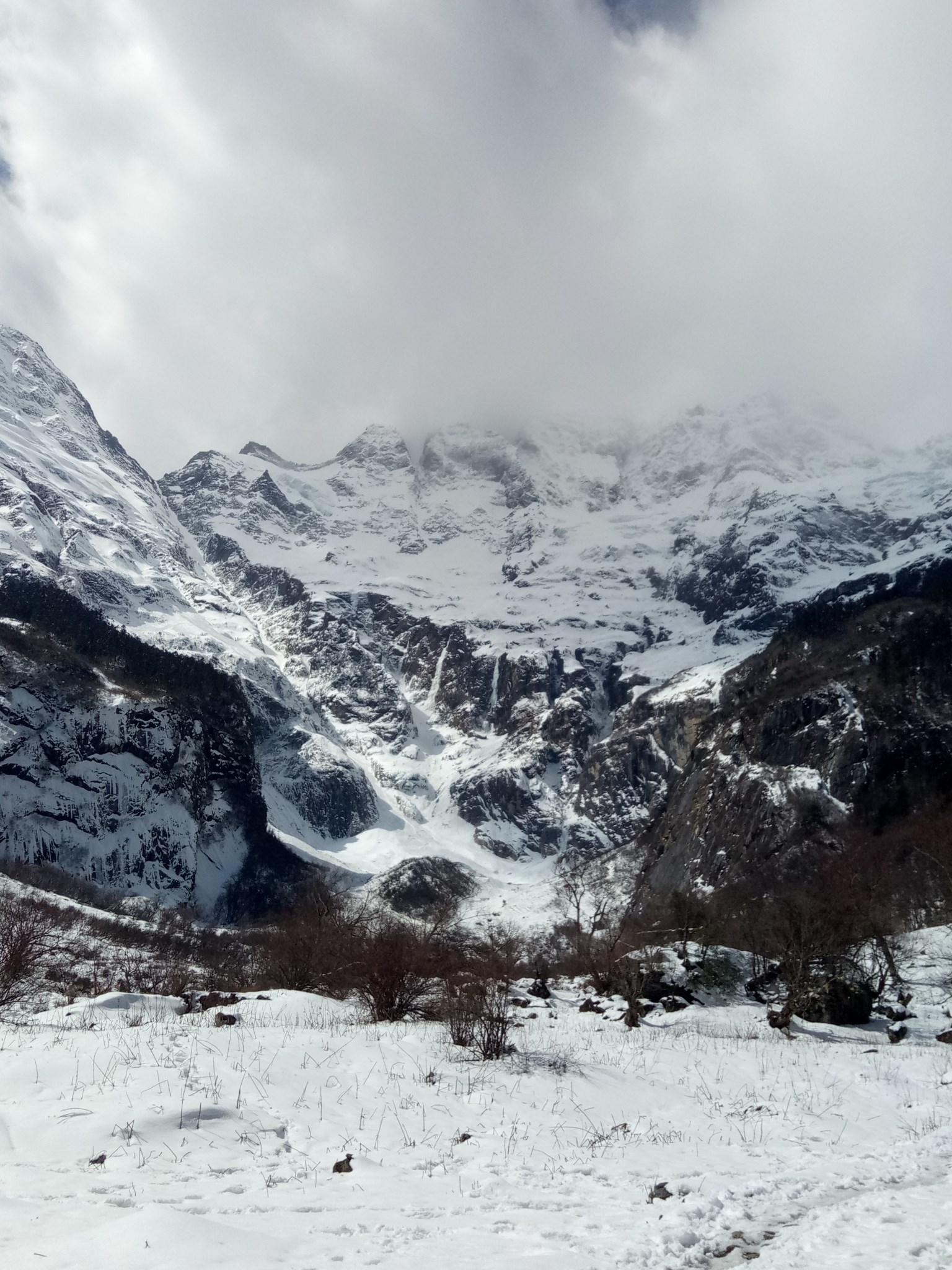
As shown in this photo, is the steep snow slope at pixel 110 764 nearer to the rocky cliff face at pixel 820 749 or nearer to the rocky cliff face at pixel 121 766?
the rocky cliff face at pixel 121 766

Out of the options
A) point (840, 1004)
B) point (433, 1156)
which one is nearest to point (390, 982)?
point (433, 1156)

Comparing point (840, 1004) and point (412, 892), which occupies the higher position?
point (412, 892)

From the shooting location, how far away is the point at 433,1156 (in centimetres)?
970

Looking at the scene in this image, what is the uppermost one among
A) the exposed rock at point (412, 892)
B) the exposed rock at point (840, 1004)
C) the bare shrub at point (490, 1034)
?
the exposed rock at point (412, 892)

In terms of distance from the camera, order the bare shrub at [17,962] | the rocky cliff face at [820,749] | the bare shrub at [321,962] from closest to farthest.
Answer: the bare shrub at [17,962]
the bare shrub at [321,962]
the rocky cliff face at [820,749]

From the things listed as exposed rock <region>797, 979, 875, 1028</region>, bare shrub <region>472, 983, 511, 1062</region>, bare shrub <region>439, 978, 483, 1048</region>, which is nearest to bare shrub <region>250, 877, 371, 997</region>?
bare shrub <region>439, 978, 483, 1048</region>

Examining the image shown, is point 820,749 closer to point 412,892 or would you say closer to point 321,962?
point 321,962

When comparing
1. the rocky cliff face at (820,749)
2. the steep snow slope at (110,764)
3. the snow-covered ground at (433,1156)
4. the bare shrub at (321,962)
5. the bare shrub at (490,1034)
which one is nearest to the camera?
the snow-covered ground at (433,1156)

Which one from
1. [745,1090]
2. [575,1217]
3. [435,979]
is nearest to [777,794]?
[435,979]

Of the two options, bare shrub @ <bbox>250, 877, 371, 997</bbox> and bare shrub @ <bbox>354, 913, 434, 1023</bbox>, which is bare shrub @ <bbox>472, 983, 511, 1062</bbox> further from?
bare shrub @ <bbox>250, 877, 371, 997</bbox>

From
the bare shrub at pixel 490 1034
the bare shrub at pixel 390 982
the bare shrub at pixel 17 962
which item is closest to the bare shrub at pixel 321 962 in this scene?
the bare shrub at pixel 390 982

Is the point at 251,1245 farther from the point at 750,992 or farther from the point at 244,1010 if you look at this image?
the point at 750,992

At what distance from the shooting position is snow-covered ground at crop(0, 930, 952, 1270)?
23.0 ft

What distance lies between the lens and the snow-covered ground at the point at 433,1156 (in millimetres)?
7008
